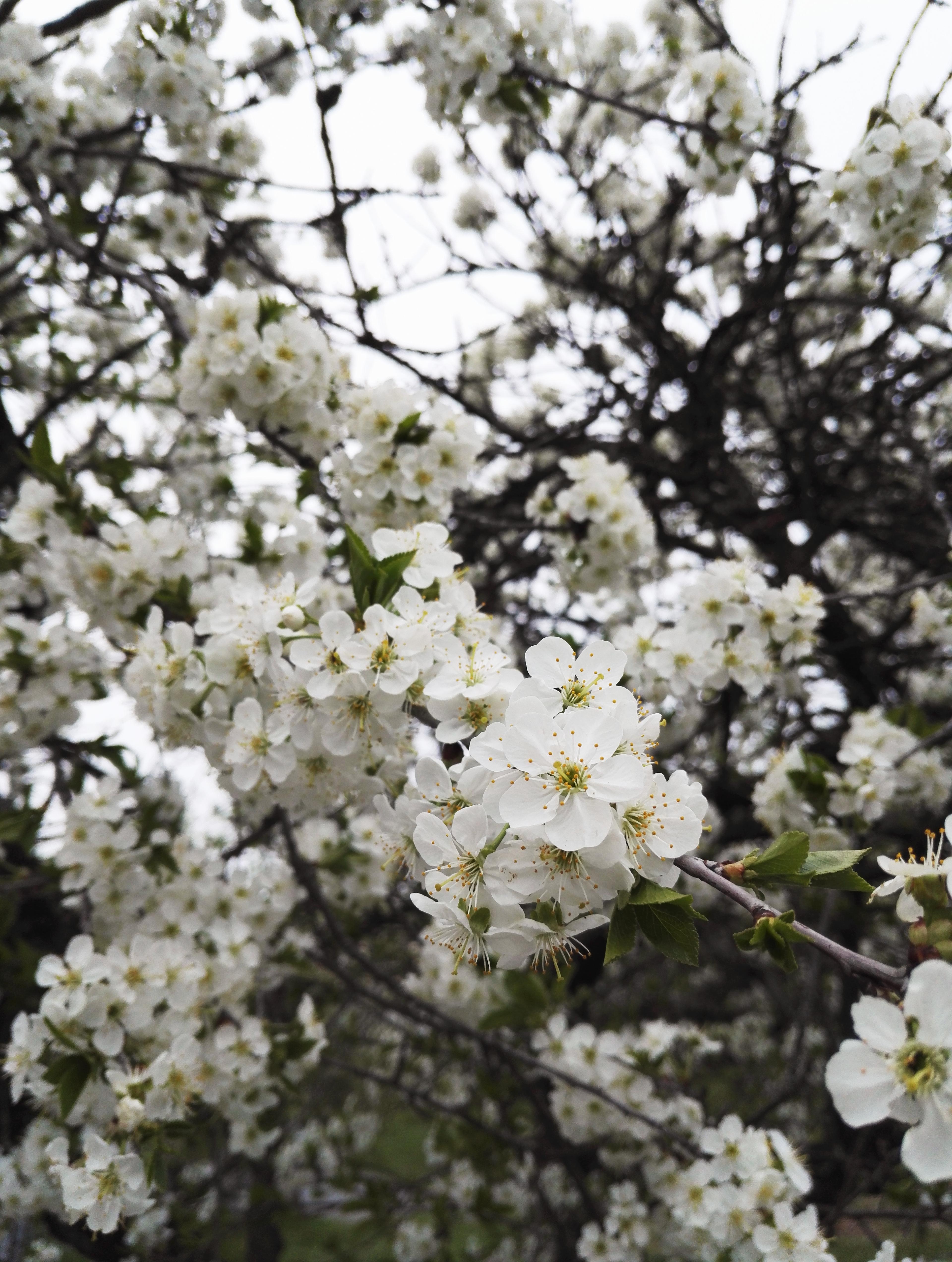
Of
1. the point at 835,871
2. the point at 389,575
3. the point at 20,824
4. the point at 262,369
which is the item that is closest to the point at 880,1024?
the point at 835,871

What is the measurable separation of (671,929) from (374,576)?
74 cm

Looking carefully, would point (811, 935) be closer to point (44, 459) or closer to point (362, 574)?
point (362, 574)

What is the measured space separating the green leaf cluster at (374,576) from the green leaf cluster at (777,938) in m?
0.76

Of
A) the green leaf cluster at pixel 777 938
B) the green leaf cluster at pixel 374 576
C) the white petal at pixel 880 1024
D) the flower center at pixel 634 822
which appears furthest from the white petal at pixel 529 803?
the green leaf cluster at pixel 374 576

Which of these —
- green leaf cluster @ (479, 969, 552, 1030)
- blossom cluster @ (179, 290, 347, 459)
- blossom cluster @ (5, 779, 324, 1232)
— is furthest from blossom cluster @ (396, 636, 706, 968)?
green leaf cluster @ (479, 969, 552, 1030)

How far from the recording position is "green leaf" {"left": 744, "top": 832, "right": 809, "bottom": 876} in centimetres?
98

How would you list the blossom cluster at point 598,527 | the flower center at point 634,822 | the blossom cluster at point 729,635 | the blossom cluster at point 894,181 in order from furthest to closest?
the blossom cluster at point 598,527, the blossom cluster at point 729,635, the blossom cluster at point 894,181, the flower center at point 634,822

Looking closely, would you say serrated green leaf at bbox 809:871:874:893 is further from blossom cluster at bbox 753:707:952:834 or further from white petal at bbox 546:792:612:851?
blossom cluster at bbox 753:707:952:834

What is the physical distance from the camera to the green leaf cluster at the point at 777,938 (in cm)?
94

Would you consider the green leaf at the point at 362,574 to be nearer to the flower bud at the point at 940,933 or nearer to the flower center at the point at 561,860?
the flower center at the point at 561,860

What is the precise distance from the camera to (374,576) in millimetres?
1366

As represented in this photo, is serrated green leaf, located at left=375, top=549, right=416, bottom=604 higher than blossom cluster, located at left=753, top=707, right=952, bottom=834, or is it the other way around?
blossom cluster, located at left=753, top=707, right=952, bottom=834

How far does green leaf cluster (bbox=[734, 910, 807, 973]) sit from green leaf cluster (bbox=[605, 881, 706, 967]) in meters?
0.06

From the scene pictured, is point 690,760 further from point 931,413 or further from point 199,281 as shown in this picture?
point 199,281
